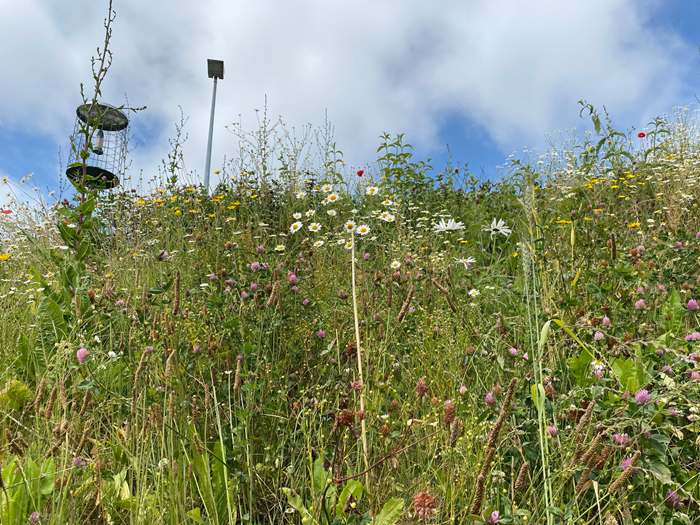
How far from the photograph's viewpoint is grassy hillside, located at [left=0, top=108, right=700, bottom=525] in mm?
1131

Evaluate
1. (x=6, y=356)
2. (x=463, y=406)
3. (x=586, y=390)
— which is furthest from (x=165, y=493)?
(x=6, y=356)

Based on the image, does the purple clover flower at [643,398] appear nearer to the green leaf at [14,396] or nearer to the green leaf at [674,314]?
the green leaf at [674,314]

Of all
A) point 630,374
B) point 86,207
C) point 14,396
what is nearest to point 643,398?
point 630,374

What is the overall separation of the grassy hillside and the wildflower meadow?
0.01 metres

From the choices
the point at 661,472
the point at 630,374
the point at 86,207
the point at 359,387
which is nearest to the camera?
the point at 359,387

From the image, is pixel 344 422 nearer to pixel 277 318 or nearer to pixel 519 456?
pixel 519 456

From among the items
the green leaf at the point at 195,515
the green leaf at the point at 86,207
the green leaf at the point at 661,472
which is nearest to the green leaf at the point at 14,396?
→ the green leaf at the point at 86,207

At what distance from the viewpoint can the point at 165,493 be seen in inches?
50.4

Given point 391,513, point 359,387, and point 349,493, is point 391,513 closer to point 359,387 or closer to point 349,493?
point 349,493

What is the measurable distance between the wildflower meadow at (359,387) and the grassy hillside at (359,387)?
13mm

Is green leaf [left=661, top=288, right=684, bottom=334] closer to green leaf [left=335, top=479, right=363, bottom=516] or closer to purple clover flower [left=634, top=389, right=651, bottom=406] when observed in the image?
purple clover flower [left=634, top=389, right=651, bottom=406]

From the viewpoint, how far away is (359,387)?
0.98 meters

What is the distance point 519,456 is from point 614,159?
5952 mm

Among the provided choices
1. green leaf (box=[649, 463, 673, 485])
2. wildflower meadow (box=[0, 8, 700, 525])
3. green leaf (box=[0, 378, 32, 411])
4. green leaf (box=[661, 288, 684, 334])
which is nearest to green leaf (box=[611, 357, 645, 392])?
wildflower meadow (box=[0, 8, 700, 525])
